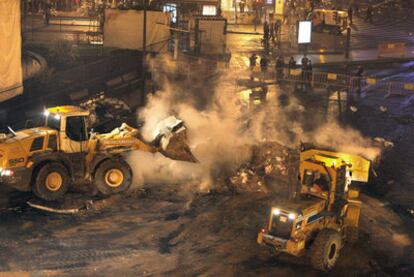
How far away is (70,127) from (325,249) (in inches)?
336

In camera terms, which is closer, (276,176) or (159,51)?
(276,176)

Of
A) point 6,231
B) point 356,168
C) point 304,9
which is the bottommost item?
point 6,231

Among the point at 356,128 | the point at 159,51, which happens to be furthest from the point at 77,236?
the point at 159,51

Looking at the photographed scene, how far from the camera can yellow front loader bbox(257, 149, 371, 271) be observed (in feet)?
42.0

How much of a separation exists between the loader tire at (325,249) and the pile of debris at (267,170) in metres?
4.57

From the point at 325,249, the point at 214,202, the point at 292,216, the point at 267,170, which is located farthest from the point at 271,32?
the point at 325,249

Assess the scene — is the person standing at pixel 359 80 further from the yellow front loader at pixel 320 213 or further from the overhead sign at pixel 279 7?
the overhead sign at pixel 279 7

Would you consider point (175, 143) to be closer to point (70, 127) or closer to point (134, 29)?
point (70, 127)

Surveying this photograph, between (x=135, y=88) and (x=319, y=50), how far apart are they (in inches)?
602

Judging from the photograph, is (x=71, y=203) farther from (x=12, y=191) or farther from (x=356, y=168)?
(x=356, y=168)

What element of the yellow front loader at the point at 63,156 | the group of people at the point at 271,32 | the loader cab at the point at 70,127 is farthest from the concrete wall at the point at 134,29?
the loader cab at the point at 70,127

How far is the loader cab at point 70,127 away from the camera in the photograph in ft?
57.7

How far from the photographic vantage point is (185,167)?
65.9ft

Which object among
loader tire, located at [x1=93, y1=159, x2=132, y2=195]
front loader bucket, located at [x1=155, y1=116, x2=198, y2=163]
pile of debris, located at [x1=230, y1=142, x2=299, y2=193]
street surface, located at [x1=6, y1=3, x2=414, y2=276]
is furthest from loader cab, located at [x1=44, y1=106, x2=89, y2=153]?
pile of debris, located at [x1=230, y1=142, x2=299, y2=193]
